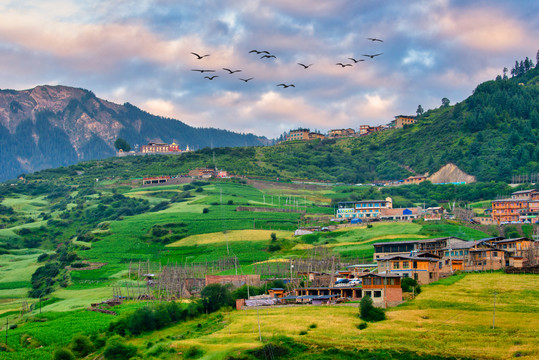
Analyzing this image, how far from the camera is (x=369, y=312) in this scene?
46188mm

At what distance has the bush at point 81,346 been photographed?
2050 inches

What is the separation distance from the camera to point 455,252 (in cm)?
6359

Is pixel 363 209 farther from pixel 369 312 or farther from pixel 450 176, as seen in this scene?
pixel 369 312

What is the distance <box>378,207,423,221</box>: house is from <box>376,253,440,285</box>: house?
4520 centimetres

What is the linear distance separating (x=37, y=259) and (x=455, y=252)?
61.4 m

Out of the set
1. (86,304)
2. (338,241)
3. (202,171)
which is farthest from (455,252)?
(202,171)

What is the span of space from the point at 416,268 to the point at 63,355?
28.2 meters

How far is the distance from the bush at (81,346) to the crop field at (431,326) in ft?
30.8

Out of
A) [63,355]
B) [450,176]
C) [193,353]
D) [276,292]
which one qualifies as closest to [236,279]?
[276,292]

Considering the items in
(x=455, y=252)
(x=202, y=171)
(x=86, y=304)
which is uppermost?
(x=202, y=171)

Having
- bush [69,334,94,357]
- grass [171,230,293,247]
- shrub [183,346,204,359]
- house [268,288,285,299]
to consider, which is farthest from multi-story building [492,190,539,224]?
shrub [183,346,204,359]

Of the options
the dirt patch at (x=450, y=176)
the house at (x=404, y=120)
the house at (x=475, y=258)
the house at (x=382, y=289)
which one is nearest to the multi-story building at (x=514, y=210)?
the dirt patch at (x=450, y=176)

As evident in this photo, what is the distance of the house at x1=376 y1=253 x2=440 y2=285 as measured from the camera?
56781mm

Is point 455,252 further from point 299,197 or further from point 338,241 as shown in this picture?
point 299,197
